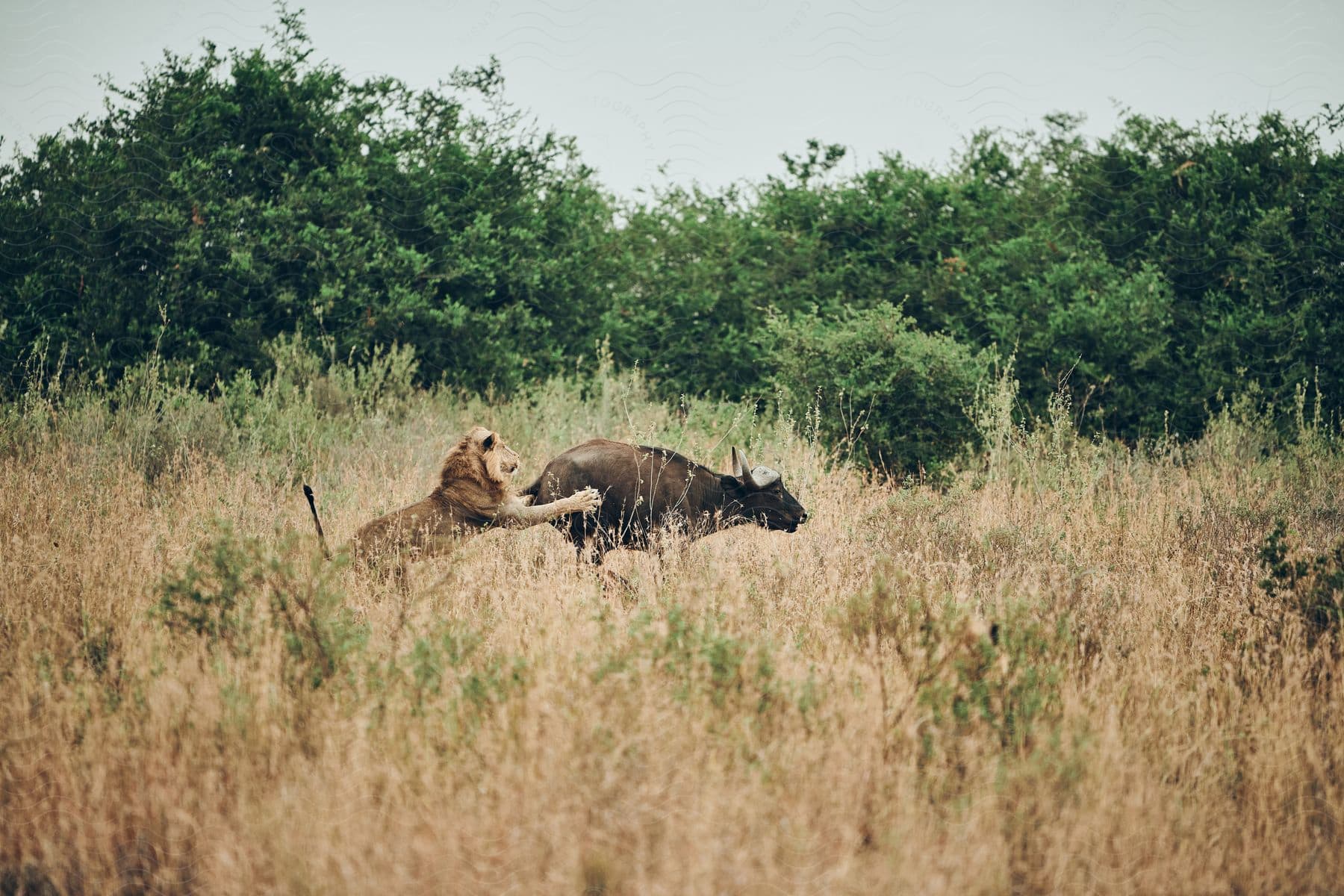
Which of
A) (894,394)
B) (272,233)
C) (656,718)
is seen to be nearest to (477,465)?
(656,718)

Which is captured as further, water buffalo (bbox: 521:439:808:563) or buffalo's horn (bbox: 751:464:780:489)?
buffalo's horn (bbox: 751:464:780:489)

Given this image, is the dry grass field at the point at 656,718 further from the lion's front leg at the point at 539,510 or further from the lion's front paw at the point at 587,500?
the lion's front paw at the point at 587,500

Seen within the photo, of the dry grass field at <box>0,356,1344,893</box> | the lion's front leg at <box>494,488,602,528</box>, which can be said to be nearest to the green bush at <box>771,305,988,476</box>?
the dry grass field at <box>0,356,1344,893</box>

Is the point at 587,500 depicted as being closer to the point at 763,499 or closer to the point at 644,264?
the point at 763,499

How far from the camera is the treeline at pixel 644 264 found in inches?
556

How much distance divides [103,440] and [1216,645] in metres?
10.7

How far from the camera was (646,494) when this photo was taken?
7461 mm

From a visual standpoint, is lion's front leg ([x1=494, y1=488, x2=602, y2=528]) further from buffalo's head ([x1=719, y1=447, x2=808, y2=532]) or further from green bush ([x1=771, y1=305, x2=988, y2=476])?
green bush ([x1=771, y1=305, x2=988, y2=476])

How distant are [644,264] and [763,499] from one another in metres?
12.2

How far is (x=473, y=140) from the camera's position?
18.0 meters

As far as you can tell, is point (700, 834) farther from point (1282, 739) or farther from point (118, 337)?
point (118, 337)

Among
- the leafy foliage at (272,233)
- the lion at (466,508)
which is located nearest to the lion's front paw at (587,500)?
the lion at (466,508)

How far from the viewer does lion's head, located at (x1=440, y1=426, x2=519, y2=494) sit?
6832 millimetres

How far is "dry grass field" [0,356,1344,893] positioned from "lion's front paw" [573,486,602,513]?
45cm
